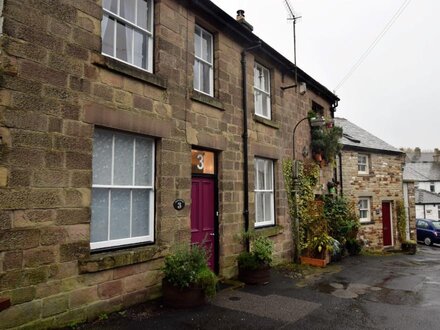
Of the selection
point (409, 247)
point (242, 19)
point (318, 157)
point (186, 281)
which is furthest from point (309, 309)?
point (409, 247)

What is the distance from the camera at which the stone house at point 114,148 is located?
410 centimetres

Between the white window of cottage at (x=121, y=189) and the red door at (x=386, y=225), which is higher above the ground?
the white window of cottage at (x=121, y=189)

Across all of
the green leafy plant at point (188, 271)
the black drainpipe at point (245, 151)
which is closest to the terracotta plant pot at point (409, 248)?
the black drainpipe at point (245, 151)

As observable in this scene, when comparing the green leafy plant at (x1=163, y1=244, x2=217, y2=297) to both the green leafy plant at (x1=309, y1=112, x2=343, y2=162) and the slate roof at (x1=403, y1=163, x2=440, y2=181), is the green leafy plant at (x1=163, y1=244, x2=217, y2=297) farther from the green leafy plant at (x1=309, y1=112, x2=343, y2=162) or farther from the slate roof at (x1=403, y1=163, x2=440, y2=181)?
the slate roof at (x1=403, y1=163, x2=440, y2=181)

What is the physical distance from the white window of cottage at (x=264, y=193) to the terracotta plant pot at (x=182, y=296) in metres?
3.64

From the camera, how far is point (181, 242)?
20.1 ft

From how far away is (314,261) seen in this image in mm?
9586

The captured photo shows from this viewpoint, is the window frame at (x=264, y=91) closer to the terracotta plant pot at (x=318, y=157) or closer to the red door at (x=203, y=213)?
the terracotta plant pot at (x=318, y=157)

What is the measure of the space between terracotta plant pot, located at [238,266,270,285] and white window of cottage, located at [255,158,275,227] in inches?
69.3

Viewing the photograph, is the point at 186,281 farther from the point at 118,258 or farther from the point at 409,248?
the point at 409,248

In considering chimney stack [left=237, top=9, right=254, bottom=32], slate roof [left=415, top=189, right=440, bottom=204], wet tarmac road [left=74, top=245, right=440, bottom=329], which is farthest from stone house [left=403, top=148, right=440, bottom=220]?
chimney stack [left=237, top=9, right=254, bottom=32]

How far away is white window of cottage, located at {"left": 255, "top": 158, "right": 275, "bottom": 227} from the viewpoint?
8914 mm

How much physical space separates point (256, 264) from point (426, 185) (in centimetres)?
4874

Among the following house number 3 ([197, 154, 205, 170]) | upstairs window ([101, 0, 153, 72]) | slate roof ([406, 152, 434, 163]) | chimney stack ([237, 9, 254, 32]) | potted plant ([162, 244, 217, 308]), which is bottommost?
potted plant ([162, 244, 217, 308])
